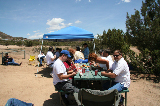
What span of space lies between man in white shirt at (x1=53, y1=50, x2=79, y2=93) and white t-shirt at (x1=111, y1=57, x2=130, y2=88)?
1.14 meters

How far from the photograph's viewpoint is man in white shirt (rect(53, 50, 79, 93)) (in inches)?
106

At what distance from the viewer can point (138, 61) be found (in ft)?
20.5

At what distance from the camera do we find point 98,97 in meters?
2.06

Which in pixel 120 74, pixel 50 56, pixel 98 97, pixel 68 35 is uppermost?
pixel 68 35

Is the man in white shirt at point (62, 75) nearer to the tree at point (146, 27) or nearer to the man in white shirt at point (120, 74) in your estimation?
the man in white shirt at point (120, 74)

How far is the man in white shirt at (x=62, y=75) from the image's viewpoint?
269 centimetres

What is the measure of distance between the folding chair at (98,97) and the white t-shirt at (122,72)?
2.67 ft

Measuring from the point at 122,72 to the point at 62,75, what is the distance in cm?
149

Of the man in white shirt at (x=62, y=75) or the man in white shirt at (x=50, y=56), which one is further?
the man in white shirt at (x=50, y=56)

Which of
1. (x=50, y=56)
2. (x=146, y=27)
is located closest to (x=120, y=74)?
(x=50, y=56)

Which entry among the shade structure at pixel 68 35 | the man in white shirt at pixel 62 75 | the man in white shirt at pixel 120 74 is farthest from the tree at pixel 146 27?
the man in white shirt at pixel 62 75

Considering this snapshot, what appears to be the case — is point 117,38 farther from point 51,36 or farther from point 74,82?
point 74,82

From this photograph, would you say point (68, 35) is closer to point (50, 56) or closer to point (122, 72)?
point (50, 56)

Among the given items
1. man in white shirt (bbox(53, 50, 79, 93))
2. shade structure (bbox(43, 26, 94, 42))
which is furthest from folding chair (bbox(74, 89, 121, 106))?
shade structure (bbox(43, 26, 94, 42))
